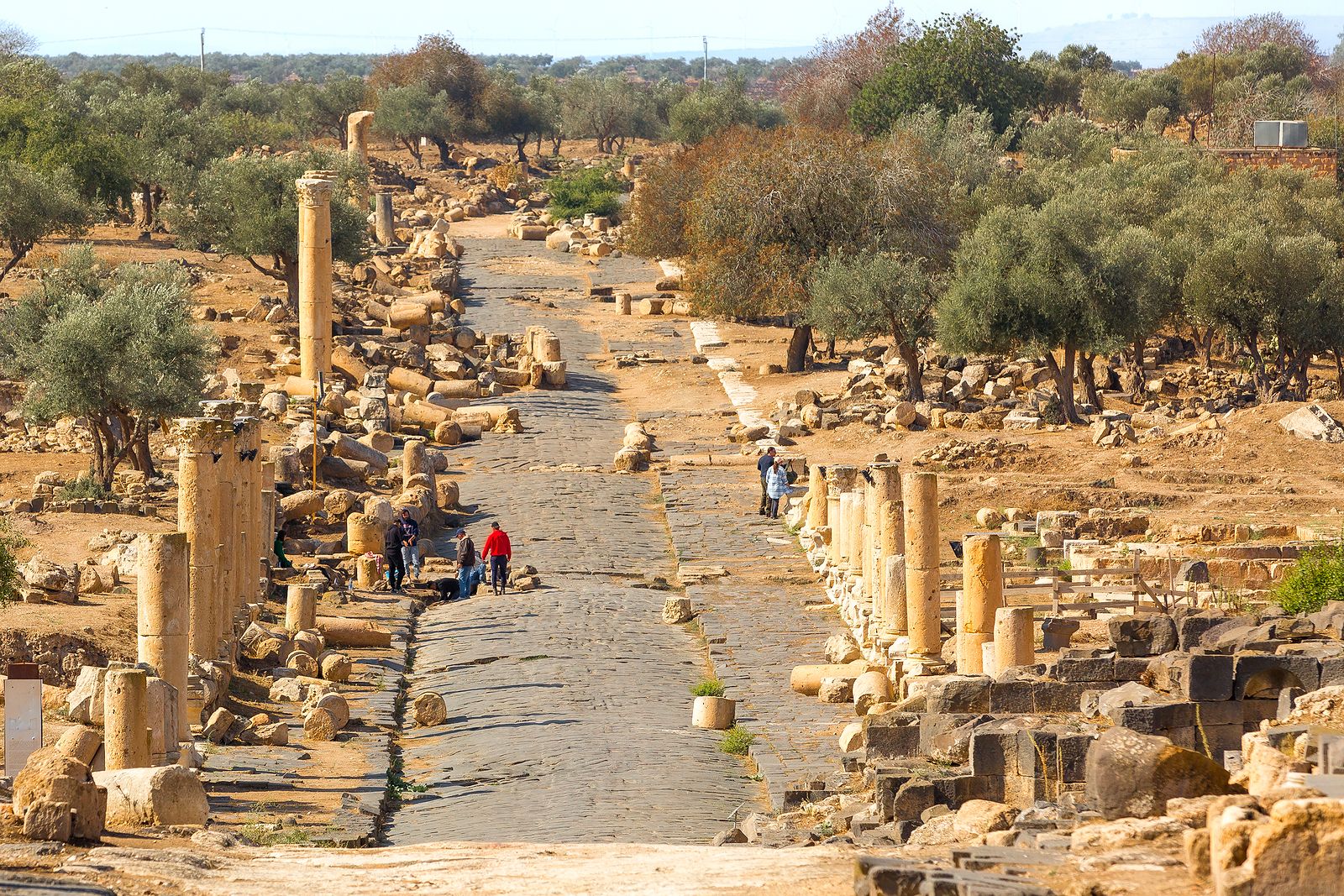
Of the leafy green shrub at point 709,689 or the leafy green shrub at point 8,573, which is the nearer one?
the leafy green shrub at point 8,573

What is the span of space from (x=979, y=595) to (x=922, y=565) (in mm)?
1091

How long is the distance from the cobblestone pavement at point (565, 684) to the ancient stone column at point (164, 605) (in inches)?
89.0

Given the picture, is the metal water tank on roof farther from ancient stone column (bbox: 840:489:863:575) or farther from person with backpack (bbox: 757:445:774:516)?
ancient stone column (bbox: 840:489:863:575)

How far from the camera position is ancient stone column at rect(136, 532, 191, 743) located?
16.6m

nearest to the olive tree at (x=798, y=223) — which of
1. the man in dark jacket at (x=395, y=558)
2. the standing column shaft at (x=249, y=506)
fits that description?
the man in dark jacket at (x=395, y=558)

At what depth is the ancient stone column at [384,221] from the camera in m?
59.0

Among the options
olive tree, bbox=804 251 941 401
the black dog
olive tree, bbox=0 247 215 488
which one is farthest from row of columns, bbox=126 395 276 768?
olive tree, bbox=804 251 941 401

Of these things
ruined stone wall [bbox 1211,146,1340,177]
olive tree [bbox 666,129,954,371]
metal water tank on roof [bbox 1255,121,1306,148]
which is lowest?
olive tree [bbox 666,129,954,371]

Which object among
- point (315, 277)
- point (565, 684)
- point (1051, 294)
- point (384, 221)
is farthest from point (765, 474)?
point (384, 221)

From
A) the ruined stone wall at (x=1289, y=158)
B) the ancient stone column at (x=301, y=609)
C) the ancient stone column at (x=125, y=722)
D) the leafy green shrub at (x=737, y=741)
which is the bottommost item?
the leafy green shrub at (x=737, y=741)

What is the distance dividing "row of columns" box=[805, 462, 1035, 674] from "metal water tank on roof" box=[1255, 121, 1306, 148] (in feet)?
129

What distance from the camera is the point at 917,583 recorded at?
19.3m

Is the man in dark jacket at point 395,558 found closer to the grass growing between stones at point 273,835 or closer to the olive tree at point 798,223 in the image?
the grass growing between stones at point 273,835

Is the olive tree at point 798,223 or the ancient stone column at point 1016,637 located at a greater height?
the olive tree at point 798,223
